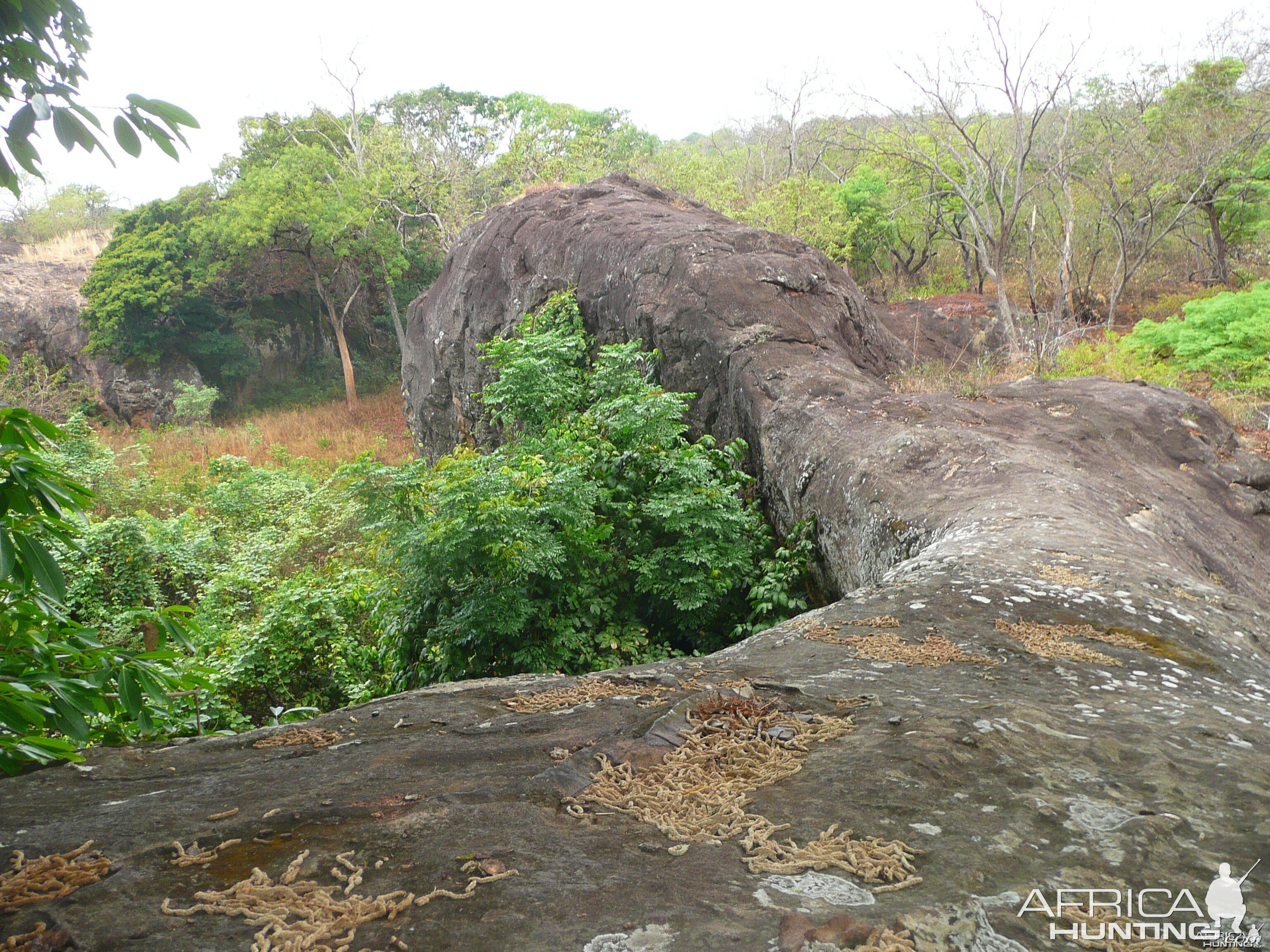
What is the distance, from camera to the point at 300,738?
101 inches

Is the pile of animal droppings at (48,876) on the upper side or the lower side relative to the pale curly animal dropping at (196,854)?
upper

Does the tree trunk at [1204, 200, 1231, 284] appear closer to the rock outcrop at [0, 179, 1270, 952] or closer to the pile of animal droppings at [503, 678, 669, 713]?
the rock outcrop at [0, 179, 1270, 952]

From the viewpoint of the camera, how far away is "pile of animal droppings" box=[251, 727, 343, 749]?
2.52 meters

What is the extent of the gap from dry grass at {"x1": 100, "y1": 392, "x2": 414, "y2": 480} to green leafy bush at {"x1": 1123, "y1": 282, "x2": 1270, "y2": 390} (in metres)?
15.0

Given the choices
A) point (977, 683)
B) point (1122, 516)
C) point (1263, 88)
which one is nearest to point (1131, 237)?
Answer: point (1263, 88)

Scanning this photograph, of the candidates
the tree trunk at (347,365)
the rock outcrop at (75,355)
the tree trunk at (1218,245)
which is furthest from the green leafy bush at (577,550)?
the rock outcrop at (75,355)

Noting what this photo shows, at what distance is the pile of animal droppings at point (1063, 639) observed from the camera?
3037 millimetres

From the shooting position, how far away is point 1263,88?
61.5 ft

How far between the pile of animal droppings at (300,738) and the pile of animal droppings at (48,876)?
2.54 feet

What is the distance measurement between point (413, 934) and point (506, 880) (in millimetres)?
228

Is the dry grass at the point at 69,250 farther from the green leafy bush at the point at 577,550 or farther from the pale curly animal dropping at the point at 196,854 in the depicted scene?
the pale curly animal dropping at the point at 196,854

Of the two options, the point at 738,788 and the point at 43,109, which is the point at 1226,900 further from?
the point at 43,109

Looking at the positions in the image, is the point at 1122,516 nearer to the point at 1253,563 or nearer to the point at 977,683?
the point at 1253,563

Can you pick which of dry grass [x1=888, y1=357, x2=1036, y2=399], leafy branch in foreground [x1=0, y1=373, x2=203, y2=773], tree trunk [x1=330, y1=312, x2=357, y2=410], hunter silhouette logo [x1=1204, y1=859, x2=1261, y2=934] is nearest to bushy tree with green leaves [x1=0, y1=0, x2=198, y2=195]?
leafy branch in foreground [x1=0, y1=373, x2=203, y2=773]
